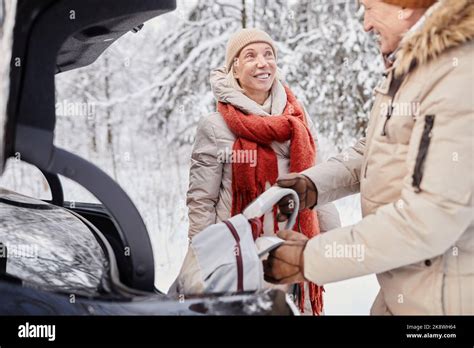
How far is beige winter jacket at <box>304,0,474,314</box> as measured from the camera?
1.24 m

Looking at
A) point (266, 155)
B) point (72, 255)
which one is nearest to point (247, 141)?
point (266, 155)

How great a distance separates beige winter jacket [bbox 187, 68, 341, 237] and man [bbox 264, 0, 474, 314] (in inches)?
38.9

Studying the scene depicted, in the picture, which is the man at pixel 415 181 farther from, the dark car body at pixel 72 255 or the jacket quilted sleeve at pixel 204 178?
the jacket quilted sleeve at pixel 204 178

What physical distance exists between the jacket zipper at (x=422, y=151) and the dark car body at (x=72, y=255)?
1.56 feet

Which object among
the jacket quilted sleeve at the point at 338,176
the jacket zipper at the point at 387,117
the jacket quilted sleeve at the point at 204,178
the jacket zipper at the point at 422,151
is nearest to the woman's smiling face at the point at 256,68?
the jacket quilted sleeve at the point at 204,178

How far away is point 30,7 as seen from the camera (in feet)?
4.63

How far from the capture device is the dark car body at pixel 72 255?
1.43 m

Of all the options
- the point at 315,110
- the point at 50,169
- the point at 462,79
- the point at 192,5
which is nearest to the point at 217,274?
the point at 50,169

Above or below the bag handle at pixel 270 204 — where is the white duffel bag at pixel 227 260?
below

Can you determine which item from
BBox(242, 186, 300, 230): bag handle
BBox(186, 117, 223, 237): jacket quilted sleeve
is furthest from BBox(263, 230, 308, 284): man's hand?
BBox(186, 117, 223, 237): jacket quilted sleeve

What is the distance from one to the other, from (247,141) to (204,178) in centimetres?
25

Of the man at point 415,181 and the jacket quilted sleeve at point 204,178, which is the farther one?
the jacket quilted sleeve at point 204,178

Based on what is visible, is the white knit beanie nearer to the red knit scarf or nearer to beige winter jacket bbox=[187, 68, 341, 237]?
beige winter jacket bbox=[187, 68, 341, 237]
